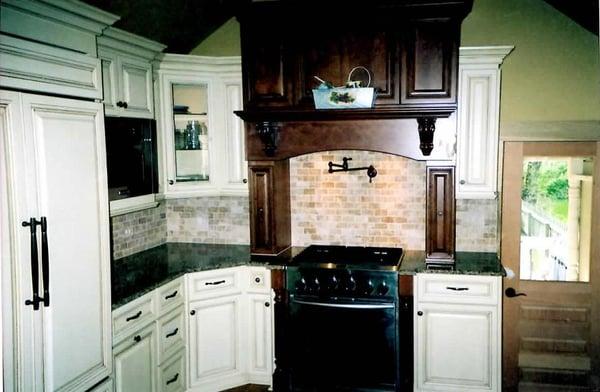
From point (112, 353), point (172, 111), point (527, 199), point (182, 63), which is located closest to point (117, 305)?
point (112, 353)

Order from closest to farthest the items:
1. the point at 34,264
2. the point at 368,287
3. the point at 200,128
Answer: the point at 34,264, the point at 368,287, the point at 200,128

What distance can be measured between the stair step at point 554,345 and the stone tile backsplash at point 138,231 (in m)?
2.84

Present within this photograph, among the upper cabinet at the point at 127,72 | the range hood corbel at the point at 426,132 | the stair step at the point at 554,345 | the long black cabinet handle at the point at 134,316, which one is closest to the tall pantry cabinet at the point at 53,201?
the long black cabinet handle at the point at 134,316

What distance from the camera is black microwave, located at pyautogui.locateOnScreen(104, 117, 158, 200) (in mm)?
3238

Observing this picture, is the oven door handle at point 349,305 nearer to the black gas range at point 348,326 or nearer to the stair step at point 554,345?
the black gas range at point 348,326

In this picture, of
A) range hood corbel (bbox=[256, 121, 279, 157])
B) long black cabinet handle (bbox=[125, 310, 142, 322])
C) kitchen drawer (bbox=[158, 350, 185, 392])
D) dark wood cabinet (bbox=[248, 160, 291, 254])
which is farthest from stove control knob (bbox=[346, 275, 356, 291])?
long black cabinet handle (bbox=[125, 310, 142, 322])

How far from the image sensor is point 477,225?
383cm

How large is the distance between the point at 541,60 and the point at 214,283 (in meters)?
2.69

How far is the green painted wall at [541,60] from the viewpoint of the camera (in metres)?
3.56

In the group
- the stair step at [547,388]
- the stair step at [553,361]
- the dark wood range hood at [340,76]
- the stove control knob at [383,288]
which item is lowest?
the stair step at [547,388]

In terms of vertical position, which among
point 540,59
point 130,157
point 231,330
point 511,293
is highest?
point 540,59

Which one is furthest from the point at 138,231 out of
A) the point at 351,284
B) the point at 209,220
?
the point at 351,284

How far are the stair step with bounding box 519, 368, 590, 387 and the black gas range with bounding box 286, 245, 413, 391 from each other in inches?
37.2

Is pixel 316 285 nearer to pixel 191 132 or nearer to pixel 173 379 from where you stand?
pixel 173 379
